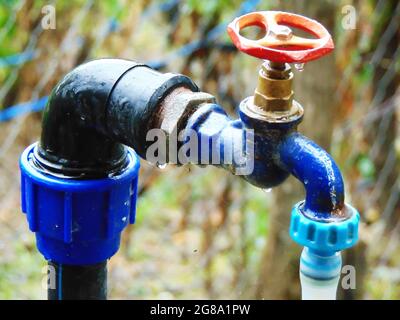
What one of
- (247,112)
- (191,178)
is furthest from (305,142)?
(191,178)

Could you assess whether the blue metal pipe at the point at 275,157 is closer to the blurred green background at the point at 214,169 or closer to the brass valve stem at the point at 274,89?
the brass valve stem at the point at 274,89

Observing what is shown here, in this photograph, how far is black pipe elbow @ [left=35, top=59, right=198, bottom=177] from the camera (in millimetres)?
733

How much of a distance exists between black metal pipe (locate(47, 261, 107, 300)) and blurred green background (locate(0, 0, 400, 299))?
22.5 inches

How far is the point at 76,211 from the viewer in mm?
773

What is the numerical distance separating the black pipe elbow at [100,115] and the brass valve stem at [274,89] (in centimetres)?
8

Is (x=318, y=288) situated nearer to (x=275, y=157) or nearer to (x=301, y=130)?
(x=275, y=157)

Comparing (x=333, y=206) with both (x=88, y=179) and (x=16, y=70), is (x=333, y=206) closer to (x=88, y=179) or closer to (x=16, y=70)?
(x=88, y=179)

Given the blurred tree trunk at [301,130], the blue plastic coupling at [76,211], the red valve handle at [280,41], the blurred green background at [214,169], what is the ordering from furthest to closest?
the blurred green background at [214,169], the blurred tree trunk at [301,130], the blue plastic coupling at [76,211], the red valve handle at [280,41]

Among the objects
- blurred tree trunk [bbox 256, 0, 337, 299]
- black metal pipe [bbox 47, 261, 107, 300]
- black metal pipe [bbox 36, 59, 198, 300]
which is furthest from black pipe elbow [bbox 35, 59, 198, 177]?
blurred tree trunk [bbox 256, 0, 337, 299]

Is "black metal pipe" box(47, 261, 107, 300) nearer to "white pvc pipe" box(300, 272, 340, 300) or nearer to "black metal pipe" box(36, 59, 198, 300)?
"black metal pipe" box(36, 59, 198, 300)

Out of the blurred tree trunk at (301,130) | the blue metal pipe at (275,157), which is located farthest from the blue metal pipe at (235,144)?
the blurred tree trunk at (301,130)

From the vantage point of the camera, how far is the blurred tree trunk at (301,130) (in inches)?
51.8

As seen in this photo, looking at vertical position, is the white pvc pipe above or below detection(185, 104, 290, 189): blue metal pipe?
below
